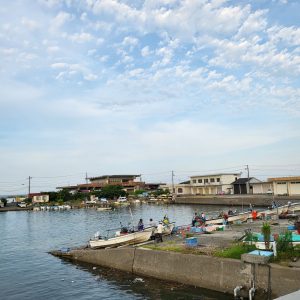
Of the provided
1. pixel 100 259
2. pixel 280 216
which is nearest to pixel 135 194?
pixel 280 216

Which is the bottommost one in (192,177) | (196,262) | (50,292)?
(50,292)

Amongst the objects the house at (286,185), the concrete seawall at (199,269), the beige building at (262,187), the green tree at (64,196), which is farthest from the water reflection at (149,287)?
the green tree at (64,196)

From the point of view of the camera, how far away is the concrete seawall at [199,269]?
1459 cm

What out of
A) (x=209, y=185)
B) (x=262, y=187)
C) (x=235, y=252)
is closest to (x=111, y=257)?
(x=235, y=252)

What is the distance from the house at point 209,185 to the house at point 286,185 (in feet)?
65.1

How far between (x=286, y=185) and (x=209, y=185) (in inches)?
1115

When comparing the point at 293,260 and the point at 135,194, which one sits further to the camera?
the point at 135,194

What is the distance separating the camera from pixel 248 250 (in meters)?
17.4

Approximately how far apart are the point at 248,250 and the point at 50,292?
35.3ft

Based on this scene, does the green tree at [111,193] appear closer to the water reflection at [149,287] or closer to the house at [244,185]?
the house at [244,185]

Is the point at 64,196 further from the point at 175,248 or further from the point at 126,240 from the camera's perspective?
the point at 175,248

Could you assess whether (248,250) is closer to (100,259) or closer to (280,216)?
(100,259)

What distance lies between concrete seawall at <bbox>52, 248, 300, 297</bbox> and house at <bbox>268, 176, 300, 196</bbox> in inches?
2028

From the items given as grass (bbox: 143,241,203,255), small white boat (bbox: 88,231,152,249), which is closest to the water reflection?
grass (bbox: 143,241,203,255)
